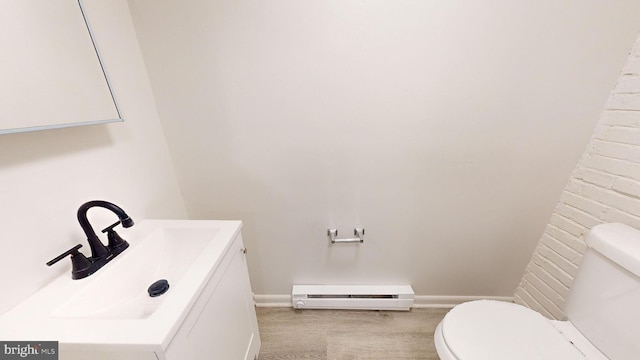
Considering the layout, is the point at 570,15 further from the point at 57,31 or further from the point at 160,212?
the point at 160,212

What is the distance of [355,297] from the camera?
1.49 meters

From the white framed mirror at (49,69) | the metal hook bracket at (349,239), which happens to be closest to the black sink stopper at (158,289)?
the white framed mirror at (49,69)

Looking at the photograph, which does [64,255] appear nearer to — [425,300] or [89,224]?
[89,224]

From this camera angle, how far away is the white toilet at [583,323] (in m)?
0.79

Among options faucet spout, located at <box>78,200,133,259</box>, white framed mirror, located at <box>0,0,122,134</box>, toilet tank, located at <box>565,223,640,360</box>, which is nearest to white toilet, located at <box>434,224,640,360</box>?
toilet tank, located at <box>565,223,640,360</box>

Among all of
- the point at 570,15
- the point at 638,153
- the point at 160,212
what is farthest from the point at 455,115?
the point at 160,212

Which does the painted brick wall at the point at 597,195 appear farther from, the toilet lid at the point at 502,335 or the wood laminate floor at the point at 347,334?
the wood laminate floor at the point at 347,334

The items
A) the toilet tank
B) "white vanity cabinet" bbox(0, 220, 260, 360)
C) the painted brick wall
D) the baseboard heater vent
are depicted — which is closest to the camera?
"white vanity cabinet" bbox(0, 220, 260, 360)

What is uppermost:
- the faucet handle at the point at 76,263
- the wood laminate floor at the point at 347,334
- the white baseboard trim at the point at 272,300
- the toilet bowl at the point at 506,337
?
the faucet handle at the point at 76,263

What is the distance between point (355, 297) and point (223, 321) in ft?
2.98

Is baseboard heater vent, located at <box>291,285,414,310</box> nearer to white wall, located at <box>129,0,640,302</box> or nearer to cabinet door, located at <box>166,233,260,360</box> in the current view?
white wall, located at <box>129,0,640,302</box>

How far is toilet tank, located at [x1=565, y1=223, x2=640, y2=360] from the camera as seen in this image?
2.53 feet

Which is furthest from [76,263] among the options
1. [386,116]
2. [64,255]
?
[386,116]

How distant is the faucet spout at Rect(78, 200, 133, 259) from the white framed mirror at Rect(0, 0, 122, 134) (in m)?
0.24
